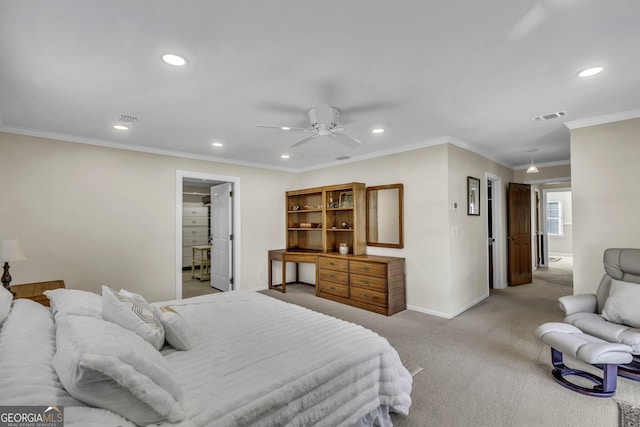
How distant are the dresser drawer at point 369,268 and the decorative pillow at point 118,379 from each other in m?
3.29

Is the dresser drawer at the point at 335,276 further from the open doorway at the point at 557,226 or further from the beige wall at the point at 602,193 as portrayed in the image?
the open doorway at the point at 557,226

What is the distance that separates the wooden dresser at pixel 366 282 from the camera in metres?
4.23

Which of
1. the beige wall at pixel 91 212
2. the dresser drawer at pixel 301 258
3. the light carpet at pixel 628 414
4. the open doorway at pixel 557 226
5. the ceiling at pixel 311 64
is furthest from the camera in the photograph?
the open doorway at pixel 557 226

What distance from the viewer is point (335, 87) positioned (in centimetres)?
252

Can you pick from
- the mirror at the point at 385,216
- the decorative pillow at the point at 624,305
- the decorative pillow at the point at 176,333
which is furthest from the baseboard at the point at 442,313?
the decorative pillow at the point at 176,333

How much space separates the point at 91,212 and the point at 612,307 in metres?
5.92

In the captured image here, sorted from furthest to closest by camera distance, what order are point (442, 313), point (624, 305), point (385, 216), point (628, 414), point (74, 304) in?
point (385, 216) < point (442, 313) < point (624, 305) < point (628, 414) < point (74, 304)

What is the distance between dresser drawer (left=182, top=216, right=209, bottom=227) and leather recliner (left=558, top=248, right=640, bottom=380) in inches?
331

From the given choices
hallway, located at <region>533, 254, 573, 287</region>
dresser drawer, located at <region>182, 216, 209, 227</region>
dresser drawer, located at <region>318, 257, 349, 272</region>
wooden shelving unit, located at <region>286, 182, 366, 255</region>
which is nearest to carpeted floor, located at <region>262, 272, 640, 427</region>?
dresser drawer, located at <region>318, 257, 349, 272</region>

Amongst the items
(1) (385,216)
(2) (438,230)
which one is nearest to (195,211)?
(1) (385,216)

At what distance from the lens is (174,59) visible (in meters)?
2.07

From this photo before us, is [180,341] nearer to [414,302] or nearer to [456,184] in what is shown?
[414,302]

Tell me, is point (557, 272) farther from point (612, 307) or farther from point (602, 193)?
point (612, 307)

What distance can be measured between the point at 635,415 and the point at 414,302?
8.35 feet
